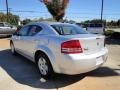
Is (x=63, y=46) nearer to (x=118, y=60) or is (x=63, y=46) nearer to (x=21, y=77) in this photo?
(x=21, y=77)

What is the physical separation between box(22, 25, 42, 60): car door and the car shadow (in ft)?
1.63

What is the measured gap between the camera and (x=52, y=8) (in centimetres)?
2648

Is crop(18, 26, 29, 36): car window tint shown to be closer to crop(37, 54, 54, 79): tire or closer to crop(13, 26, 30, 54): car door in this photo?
crop(13, 26, 30, 54): car door

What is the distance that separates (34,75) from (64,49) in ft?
5.43

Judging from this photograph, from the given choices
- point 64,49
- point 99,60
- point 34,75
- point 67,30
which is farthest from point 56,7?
point 64,49

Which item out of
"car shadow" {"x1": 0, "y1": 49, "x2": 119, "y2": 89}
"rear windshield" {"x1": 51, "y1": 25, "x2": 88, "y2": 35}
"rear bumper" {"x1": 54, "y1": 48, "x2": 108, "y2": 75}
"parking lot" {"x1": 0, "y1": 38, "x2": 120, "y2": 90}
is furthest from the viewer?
"rear windshield" {"x1": 51, "y1": 25, "x2": 88, "y2": 35}

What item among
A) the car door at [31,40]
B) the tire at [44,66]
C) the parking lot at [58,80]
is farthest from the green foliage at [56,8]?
the tire at [44,66]

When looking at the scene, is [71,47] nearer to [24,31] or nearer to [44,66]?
[44,66]

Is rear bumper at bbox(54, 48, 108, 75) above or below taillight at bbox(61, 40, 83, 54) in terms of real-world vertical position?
below

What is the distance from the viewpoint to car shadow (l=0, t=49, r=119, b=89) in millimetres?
5797

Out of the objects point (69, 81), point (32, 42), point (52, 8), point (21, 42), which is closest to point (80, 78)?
point (69, 81)

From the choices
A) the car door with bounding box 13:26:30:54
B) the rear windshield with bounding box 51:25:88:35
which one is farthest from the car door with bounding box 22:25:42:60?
the rear windshield with bounding box 51:25:88:35

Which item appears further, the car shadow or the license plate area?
the car shadow

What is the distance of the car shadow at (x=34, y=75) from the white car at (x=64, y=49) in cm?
28
